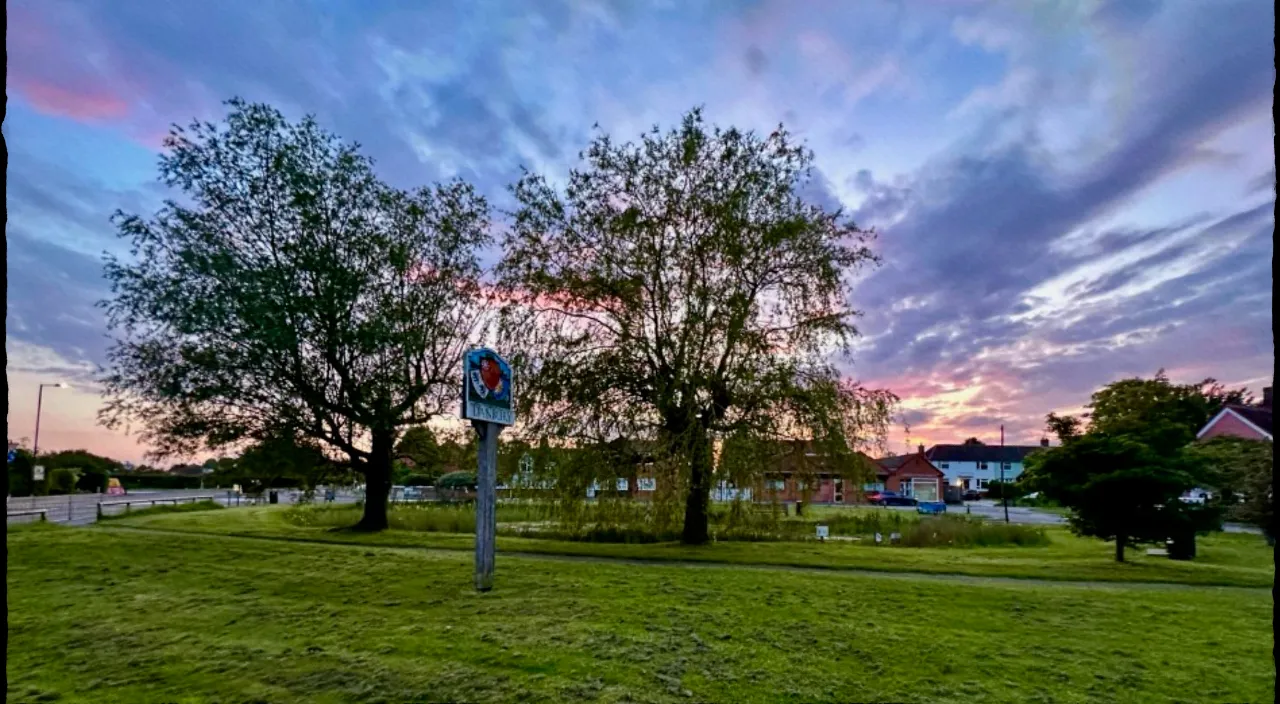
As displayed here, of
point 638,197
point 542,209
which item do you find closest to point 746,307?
point 638,197

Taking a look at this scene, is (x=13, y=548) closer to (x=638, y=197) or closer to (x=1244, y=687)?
(x=638, y=197)

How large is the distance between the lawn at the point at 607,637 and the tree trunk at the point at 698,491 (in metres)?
4.00

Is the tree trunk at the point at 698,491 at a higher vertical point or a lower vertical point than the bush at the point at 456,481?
higher

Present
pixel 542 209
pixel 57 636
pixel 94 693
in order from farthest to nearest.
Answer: pixel 542 209 → pixel 57 636 → pixel 94 693

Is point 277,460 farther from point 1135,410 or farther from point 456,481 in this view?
point 456,481

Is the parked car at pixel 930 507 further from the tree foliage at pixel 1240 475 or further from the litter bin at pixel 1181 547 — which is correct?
the litter bin at pixel 1181 547

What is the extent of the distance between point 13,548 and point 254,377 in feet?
20.1

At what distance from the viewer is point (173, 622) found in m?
8.26

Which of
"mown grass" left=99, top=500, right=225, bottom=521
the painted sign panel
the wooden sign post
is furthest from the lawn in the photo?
"mown grass" left=99, top=500, right=225, bottom=521

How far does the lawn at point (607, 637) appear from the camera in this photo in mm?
6199

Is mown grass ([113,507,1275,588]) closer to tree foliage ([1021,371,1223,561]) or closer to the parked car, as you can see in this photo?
tree foliage ([1021,371,1223,561])

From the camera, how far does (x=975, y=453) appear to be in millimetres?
93250

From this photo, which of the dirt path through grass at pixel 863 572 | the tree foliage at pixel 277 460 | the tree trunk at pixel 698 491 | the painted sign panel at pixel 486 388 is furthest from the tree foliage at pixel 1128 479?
the tree foliage at pixel 277 460

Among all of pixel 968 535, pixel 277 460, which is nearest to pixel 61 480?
pixel 277 460
